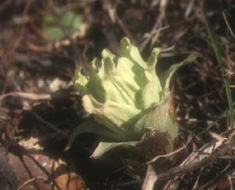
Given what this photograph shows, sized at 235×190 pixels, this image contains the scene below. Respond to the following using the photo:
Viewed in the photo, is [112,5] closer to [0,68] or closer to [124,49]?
[0,68]

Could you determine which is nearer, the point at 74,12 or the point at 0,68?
the point at 0,68

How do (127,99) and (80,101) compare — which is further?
(80,101)

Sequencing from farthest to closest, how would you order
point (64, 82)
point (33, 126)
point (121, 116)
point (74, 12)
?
point (74, 12) → point (64, 82) → point (33, 126) → point (121, 116)

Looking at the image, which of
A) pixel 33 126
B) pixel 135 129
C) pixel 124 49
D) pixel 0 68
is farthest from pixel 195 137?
pixel 0 68
